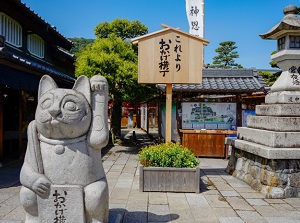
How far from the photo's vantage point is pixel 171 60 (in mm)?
8078

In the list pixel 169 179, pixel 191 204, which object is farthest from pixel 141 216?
pixel 169 179

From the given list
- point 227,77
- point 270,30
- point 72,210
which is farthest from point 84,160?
point 227,77

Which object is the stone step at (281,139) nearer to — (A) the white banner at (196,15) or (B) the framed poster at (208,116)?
(B) the framed poster at (208,116)

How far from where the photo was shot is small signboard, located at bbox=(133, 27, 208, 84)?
8.09 metres

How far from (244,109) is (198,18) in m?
6.60

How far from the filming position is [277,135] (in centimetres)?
673

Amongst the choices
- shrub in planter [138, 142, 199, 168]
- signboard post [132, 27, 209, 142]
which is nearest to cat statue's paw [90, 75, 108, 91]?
shrub in planter [138, 142, 199, 168]

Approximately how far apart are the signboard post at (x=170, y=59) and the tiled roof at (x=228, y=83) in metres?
3.77

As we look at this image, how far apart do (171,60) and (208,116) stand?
5.04 m

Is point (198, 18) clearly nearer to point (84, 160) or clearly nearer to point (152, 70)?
point (152, 70)

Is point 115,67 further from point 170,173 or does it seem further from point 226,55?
point 226,55

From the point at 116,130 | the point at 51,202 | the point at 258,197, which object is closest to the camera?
the point at 51,202

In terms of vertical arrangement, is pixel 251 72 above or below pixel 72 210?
above

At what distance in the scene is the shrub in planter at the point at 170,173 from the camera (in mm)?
6934
